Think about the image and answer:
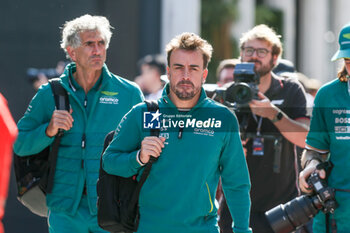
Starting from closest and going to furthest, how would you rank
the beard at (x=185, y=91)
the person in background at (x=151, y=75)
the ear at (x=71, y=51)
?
the beard at (x=185, y=91) < the ear at (x=71, y=51) < the person in background at (x=151, y=75)

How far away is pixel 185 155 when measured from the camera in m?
3.93

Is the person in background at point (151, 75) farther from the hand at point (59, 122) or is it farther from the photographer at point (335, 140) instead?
the photographer at point (335, 140)

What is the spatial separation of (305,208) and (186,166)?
951mm

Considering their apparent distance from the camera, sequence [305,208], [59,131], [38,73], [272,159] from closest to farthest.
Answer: [305,208] → [59,131] → [272,159] → [38,73]

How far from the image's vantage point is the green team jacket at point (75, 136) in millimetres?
4742

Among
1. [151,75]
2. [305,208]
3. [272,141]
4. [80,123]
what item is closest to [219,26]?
[151,75]

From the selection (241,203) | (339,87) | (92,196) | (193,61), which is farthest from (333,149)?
(92,196)

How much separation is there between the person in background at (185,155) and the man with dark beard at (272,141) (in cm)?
129

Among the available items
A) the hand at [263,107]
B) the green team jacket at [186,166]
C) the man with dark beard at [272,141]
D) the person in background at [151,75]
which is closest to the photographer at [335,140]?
the green team jacket at [186,166]

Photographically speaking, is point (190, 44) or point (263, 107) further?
point (263, 107)

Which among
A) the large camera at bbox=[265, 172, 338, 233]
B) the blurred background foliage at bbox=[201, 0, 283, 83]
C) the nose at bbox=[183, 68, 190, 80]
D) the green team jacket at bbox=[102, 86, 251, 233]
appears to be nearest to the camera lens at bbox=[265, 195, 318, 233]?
the large camera at bbox=[265, 172, 338, 233]

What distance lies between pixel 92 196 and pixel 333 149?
1.50 meters

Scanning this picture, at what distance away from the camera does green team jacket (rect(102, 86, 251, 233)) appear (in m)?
3.91

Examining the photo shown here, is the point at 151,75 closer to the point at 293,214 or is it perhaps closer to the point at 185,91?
the point at 293,214
